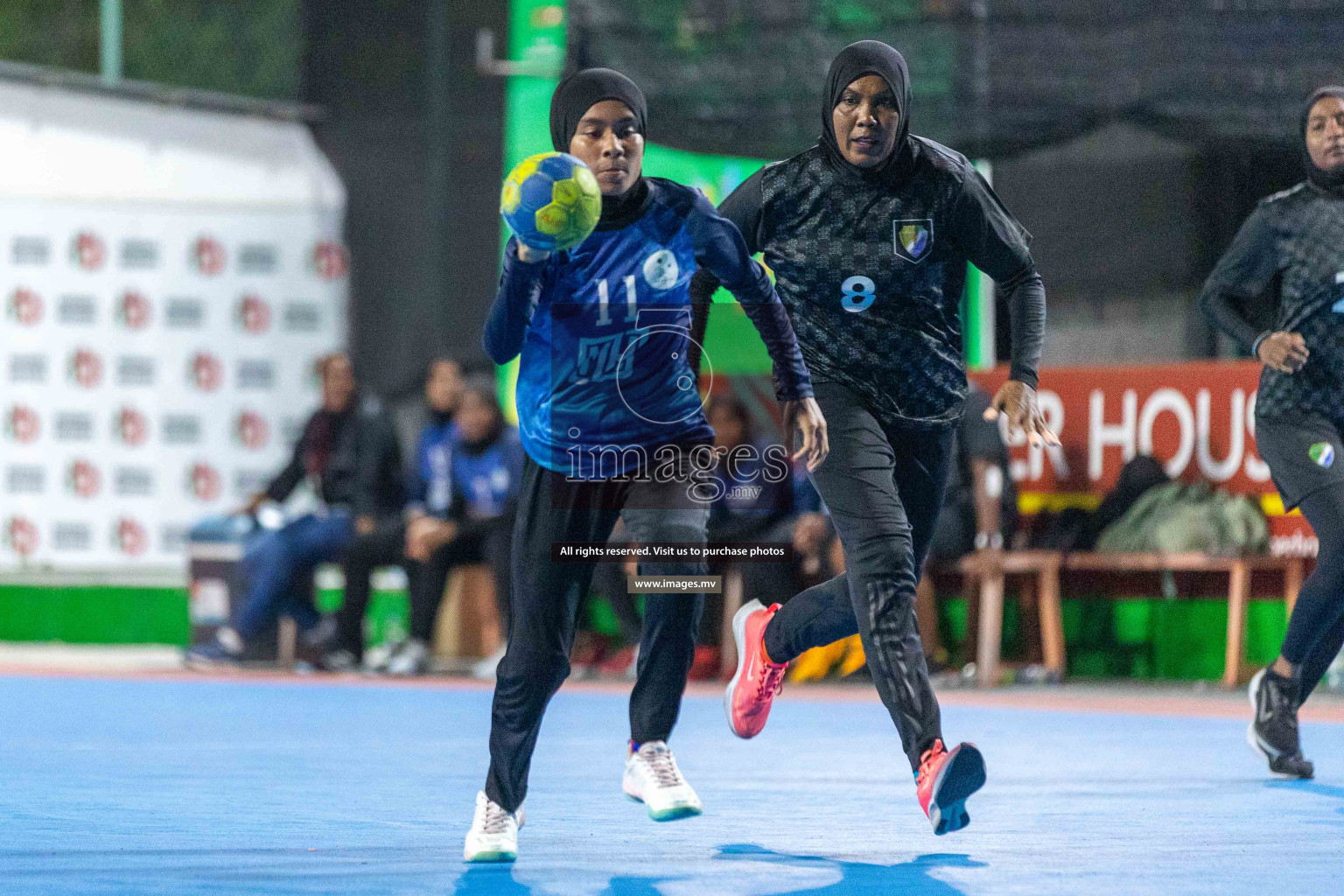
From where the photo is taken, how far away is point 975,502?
9953mm

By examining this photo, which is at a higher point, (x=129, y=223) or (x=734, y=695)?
(x=129, y=223)

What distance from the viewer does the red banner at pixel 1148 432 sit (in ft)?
32.4

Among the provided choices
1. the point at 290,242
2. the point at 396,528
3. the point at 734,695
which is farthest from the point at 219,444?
the point at 734,695

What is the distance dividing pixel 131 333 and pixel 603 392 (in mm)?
9694

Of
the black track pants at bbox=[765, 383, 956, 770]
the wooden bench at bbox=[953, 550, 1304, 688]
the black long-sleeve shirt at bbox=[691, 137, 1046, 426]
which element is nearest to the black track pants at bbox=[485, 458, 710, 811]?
the black track pants at bbox=[765, 383, 956, 770]

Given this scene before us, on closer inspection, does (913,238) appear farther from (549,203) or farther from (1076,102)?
(1076,102)

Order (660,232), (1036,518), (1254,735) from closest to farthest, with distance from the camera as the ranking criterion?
(660,232)
(1254,735)
(1036,518)

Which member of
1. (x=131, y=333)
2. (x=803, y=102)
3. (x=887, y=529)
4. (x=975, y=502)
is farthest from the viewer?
(x=131, y=333)

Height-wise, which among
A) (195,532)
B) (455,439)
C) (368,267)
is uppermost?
(368,267)

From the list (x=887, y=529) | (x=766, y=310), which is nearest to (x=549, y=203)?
(x=766, y=310)

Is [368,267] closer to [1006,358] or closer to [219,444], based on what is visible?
[219,444]

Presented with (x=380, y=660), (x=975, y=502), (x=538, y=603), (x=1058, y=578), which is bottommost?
(x=380, y=660)

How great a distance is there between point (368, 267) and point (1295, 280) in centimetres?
906

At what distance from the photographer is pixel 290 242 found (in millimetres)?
13484
